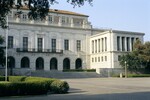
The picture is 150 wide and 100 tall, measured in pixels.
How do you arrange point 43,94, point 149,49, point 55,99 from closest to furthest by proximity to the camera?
point 55,99 → point 43,94 → point 149,49

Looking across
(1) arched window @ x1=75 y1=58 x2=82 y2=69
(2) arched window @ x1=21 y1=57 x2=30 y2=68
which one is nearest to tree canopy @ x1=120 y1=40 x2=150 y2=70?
(1) arched window @ x1=75 y1=58 x2=82 y2=69

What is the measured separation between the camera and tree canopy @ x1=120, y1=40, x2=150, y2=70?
251 ft

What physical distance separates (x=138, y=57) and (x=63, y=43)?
71.3 ft

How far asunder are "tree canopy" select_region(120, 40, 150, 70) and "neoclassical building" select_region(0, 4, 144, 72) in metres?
4.60

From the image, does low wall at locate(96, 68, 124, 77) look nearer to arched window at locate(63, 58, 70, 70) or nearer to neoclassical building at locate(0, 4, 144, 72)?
neoclassical building at locate(0, 4, 144, 72)

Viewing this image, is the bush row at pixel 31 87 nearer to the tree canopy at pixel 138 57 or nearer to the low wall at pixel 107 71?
the low wall at pixel 107 71

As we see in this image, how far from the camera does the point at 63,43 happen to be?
3447 inches

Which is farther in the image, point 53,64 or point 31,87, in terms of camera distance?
point 53,64

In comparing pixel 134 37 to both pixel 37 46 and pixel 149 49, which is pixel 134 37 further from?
pixel 37 46

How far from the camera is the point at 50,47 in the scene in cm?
8569

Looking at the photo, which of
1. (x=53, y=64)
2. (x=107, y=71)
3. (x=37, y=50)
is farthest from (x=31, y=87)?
(x=53, y=64)

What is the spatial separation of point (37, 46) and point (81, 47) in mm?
13718

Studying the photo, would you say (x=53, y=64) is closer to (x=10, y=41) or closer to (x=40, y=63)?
(x=40, y=63)

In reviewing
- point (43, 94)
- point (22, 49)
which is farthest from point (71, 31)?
point (43, 94)
